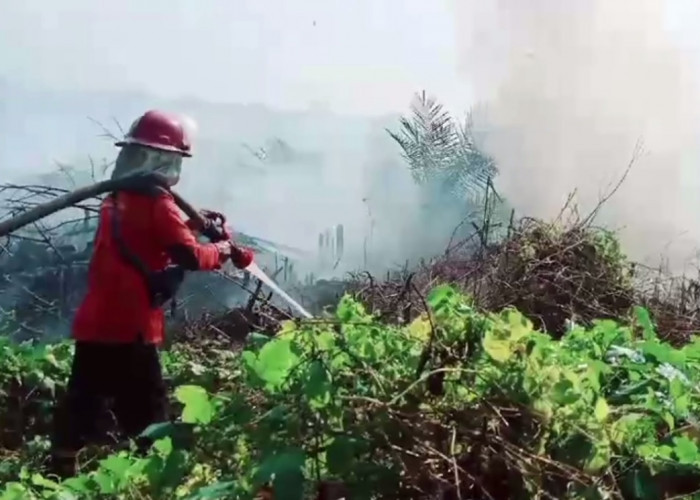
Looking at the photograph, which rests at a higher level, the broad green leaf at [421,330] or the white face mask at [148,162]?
the white face mask at [148,162]

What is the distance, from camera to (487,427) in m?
1.74

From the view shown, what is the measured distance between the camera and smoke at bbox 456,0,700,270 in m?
6.60

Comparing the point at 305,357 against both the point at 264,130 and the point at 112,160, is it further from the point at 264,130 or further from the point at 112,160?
the point at 264,130

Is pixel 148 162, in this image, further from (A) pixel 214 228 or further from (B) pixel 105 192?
(A) pixel 214 228

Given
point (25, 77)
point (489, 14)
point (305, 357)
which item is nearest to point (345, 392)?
point (305, 357)

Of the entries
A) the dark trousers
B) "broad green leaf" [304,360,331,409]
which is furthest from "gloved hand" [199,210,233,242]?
"broad green leaf" [304,360,331,409]

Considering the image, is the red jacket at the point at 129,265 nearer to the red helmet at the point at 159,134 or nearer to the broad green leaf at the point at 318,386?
the red helmet at the point at 159,134

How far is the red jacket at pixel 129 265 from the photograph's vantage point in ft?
13.1

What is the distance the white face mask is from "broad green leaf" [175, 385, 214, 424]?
93.2 inches

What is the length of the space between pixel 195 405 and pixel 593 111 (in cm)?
539

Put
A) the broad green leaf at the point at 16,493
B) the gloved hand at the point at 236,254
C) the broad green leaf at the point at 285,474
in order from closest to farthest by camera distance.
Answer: the broad green leaf at the point at 285,474 → the broad green leaf at the point at 16,493 → the gloved hand at the point at 236,254

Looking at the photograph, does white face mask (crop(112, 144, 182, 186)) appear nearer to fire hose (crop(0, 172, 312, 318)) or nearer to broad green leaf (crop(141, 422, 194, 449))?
fire hose (crop(0, 172, 312, 318))

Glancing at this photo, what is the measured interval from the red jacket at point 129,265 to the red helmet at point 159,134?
0.22m

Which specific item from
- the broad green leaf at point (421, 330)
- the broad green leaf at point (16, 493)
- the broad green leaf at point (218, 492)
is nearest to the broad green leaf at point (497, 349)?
the broad green leaf at point (421, 330)
